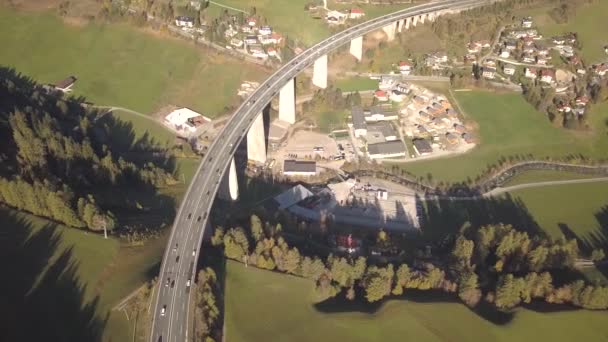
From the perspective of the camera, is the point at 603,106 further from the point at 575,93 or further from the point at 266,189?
the point at 266,189

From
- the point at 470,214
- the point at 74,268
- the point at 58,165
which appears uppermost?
the point at 58,165

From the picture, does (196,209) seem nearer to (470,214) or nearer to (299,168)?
(299,168)

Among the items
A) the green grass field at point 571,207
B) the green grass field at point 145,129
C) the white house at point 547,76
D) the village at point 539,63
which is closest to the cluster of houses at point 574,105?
the village at point 539,63

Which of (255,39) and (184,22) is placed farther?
(184,22)

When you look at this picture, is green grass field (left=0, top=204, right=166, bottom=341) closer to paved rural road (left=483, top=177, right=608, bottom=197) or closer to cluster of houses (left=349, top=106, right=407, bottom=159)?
cluster of houses (left=349, top=106, right=407, bottom=159)

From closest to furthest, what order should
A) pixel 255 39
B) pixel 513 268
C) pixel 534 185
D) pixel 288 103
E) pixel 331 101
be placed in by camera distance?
pixel 513 268 → pixel 534 185 → pixel 288 103 → pixel 331 101 → pixel 255 39

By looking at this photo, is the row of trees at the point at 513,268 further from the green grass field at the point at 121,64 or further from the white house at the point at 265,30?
the white house at the point at 265,30

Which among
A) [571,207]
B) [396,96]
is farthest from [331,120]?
[571,207]
